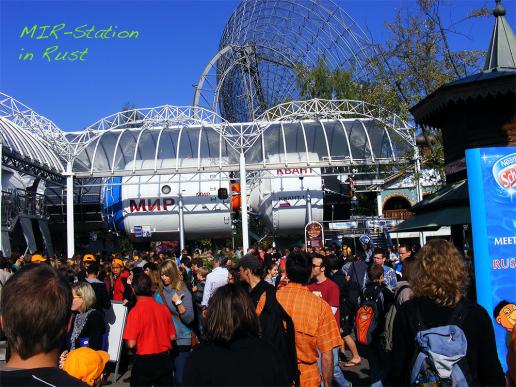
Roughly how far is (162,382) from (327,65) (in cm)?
3898

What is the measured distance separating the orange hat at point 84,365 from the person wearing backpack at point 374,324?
148 inches

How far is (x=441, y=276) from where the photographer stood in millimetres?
3695

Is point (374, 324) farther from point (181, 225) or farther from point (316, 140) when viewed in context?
point (316, 140)

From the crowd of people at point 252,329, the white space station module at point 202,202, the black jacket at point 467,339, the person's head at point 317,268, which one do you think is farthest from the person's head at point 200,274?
the white space station module at point 202,202

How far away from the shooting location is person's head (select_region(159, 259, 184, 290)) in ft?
23.7

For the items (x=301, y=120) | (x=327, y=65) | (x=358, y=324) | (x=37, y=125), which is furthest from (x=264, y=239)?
(x=358, y=324)

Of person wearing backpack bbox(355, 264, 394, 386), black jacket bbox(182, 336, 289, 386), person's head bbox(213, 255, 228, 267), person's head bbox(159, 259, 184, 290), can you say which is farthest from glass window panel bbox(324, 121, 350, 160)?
black jacket bbox(182, 336, 289, 386)

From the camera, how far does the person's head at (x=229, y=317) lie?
10.7 ft

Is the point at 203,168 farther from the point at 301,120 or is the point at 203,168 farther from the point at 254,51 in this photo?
the point at 254,51

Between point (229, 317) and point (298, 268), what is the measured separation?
202cm

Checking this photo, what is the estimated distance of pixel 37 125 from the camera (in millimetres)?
26859

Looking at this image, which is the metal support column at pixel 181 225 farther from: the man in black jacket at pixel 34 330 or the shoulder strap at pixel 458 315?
the man in black jacket at pixel 34 330

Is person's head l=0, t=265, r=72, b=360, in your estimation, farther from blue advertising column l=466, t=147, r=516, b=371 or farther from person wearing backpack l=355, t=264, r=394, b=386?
person wearing backpack l=355, t=264, r=394, b=386

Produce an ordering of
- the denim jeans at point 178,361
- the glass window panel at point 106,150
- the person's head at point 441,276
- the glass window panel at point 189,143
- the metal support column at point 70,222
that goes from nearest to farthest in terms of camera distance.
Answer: the person's head at point 441,276, the denim jeans at point 178,361, the metal support column at point 70,222, the glass window panel at point 189,143, the glass window panel at point 106,150
